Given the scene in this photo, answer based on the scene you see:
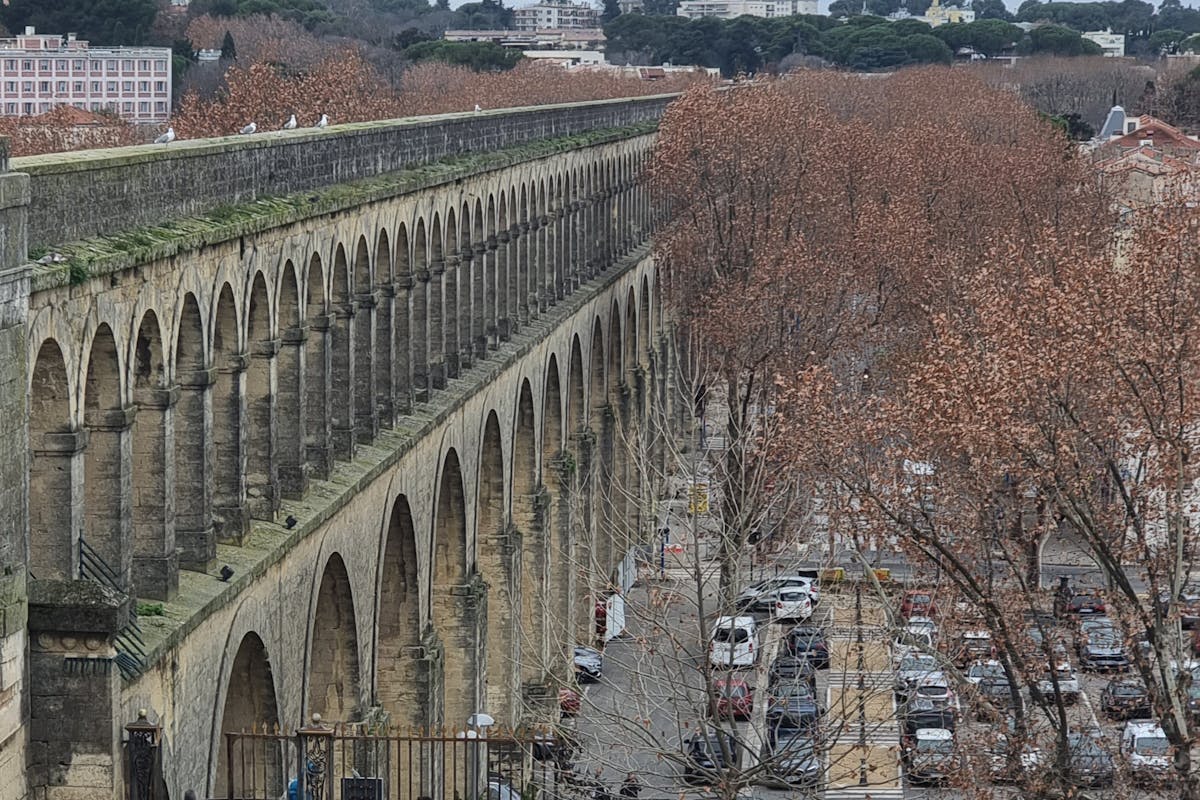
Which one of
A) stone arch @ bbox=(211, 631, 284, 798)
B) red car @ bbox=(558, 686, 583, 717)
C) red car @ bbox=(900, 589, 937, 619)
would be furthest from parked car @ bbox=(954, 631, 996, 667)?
stone arch @ bbox=(211, 631, 284, 798)

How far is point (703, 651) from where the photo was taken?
24.6 meters

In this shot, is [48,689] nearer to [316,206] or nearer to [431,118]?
[316,206]

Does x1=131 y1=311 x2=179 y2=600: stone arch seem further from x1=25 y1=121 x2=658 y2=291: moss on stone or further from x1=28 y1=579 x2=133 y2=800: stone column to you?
x1=28 y1=579 x2=133 y2=800: stone column

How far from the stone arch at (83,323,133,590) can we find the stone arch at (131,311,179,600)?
81 cm

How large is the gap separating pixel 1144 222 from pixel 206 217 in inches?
722

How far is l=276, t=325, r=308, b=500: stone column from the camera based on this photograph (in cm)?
2803

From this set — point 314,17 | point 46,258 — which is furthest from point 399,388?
point 314,17

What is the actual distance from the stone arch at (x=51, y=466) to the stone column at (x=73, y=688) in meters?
0.99

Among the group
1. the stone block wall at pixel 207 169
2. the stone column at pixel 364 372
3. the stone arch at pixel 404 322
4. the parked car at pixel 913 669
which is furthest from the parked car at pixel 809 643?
the stone block wall at pixel 207 169

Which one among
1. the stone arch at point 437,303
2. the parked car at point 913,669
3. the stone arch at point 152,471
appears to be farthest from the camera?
the stone arch at point 437,303

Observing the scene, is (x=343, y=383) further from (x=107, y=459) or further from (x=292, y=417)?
(x=107, y=459)

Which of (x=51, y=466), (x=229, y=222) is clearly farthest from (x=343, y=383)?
(x=51, y=466)

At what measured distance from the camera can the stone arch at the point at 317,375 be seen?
29172 millimetres

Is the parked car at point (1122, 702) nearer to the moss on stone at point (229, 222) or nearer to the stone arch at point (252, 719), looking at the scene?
the stone arch at point (252, 719)
